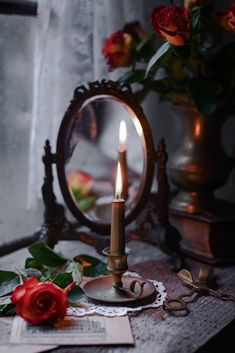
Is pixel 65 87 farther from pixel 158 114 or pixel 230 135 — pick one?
pixel 230 135

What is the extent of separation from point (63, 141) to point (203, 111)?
0.28 meters

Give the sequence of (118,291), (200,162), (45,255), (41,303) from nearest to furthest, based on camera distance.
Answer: (41,303), (118,291), (45,255), (200,162)

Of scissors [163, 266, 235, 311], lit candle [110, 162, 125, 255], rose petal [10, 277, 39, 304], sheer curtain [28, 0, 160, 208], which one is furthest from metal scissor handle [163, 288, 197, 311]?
sheer curtain [28, 0, 160, 208]

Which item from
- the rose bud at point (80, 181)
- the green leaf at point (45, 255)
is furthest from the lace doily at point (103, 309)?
the rose bud at point (80, 181)

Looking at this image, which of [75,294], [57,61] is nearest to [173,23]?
[57,61]

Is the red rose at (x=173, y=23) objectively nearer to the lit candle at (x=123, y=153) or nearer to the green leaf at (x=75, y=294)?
the lit candle at (x=123, y=153)

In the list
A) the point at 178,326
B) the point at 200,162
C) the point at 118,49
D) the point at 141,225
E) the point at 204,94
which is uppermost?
the point at 118,49

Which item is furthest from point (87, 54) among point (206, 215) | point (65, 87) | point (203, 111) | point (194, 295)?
Result: point (194, 295)

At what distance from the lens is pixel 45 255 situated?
1.02m

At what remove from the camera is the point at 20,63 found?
1.19 m

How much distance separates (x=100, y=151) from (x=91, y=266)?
290 mm

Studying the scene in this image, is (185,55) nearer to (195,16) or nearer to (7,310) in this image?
(195,16)

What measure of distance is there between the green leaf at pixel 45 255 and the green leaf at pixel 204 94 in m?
0.40

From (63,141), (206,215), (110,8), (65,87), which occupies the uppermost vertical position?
(110,8)
